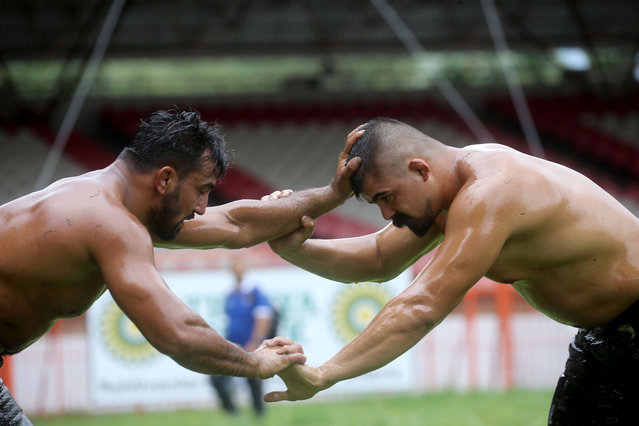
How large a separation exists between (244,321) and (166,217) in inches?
184

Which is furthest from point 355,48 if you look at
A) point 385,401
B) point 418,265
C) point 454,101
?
point 385,401

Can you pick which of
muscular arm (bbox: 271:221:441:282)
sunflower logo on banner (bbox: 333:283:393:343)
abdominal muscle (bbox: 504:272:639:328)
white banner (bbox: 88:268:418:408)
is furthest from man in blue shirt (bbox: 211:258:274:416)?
abdominal muscle (bbox: 504:272:639:328)

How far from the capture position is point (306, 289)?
8.62 meters

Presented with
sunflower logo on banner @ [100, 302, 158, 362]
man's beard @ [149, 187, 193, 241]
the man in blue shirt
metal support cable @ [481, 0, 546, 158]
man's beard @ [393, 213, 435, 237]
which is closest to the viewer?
man's beard @ [149, 187, 193, 241]

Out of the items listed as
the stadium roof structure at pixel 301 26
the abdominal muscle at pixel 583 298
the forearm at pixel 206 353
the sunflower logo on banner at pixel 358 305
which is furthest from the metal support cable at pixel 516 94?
the forearm at pixel 206 353

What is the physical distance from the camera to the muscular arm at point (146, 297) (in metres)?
2.92

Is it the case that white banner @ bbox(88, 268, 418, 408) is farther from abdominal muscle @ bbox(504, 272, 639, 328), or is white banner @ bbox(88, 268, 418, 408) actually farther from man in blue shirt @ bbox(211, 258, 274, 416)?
abdominal muscle @ bbox(504, 272, 639, 328)

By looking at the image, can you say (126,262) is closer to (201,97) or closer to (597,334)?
(597,334)

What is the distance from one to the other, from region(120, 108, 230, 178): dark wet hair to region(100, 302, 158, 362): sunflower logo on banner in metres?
5.39

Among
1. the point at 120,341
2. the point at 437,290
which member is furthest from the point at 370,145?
the point at 120,341

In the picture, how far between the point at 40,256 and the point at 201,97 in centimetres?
1276

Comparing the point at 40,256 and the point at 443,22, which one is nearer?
the point at 40,256

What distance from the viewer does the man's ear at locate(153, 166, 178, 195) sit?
10.6 ft

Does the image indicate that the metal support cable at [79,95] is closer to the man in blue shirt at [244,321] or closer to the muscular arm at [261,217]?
the man in blue shirt at [244,321]
